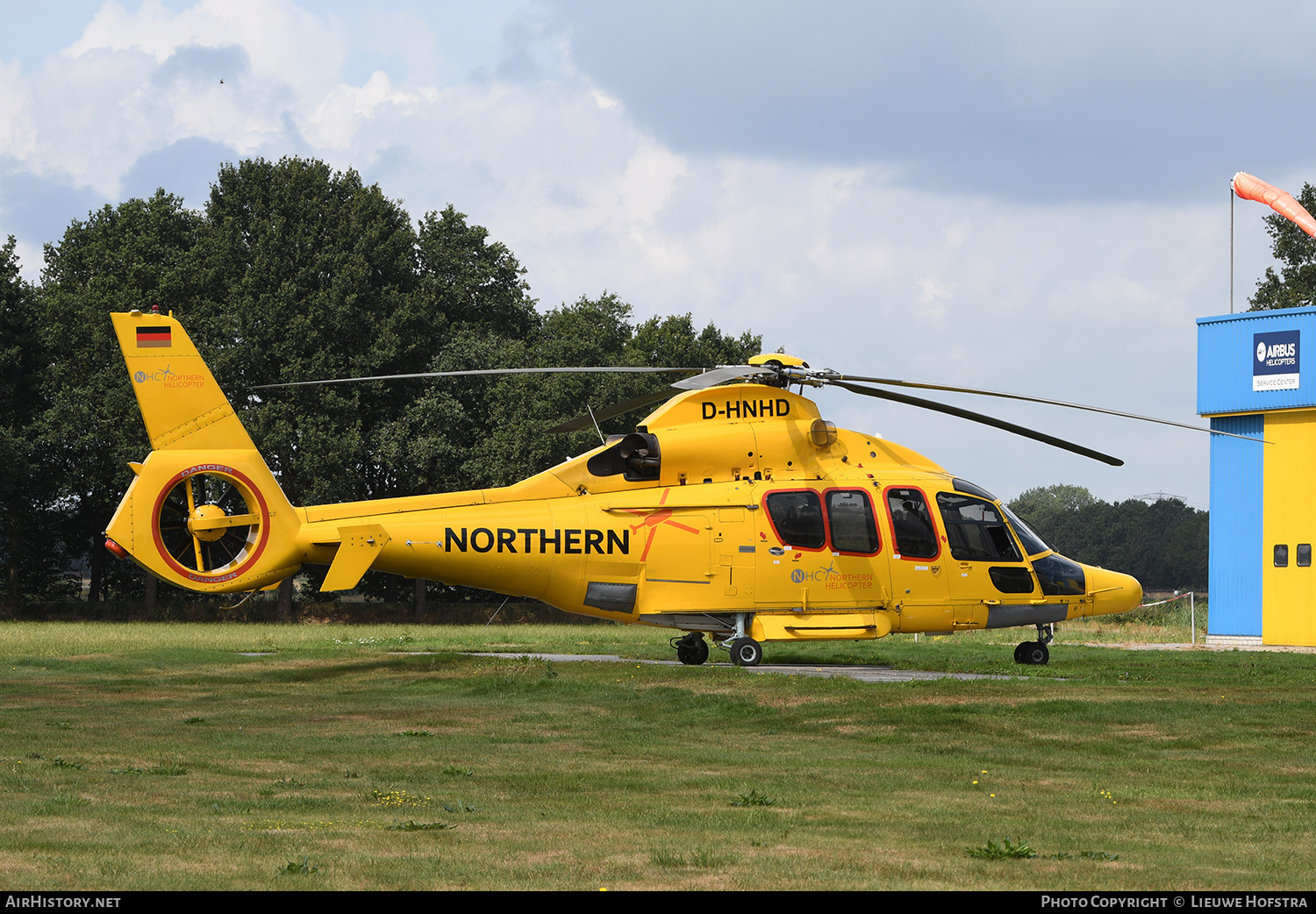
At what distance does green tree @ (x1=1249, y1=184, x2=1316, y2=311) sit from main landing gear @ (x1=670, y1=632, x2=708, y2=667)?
168 feet

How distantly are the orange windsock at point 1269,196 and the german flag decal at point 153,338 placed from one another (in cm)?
4127

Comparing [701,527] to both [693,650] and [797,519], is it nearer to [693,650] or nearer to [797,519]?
[797,519]

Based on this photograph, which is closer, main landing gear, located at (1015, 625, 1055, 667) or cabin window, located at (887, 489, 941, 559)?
cabin window, located at (887, 489, 941, 559)

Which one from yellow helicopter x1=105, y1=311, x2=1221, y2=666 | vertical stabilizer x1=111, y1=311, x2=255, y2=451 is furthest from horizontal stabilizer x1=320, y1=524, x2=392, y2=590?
vertical stabilizer x1=111, y1=311, x2=255, y2=451

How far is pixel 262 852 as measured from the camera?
9.28m

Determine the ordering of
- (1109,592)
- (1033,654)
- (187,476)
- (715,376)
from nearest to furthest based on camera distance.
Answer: (187,476)
(715,376)
(1033,654)
(1109,592)

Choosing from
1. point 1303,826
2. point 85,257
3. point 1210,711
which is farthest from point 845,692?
point 85,257

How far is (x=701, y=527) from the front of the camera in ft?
78.1

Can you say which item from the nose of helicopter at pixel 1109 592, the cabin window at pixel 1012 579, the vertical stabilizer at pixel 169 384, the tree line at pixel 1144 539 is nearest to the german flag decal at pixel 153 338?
the vertical stabilizer at pixel 169 384

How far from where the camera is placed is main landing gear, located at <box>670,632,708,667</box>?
25.4m

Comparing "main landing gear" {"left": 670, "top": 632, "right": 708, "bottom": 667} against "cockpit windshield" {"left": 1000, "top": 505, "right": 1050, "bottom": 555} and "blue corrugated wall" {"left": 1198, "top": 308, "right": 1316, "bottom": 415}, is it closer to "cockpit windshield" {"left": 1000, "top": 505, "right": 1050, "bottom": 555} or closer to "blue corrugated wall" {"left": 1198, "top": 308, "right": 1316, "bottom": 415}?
"cockpit windshield" {"left": 1000, "top": 505, "right": 1050, "bottom": 555}

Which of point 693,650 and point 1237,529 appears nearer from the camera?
point 693,650

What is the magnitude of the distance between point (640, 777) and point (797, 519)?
10997 mm

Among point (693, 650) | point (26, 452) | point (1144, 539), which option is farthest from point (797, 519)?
point (1144, 539)
